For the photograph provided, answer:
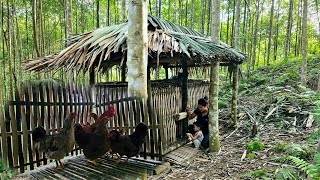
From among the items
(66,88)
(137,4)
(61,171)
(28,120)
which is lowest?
(61,171)

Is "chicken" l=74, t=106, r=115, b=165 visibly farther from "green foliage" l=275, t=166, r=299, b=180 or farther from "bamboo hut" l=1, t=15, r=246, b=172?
"green foliage" l=275, t=166, r=299, b=180

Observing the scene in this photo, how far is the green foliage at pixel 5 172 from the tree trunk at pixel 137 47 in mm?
1763

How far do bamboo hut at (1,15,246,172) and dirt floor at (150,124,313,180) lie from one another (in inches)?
23.2

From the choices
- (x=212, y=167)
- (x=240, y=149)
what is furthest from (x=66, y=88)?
(x=240, y=149)

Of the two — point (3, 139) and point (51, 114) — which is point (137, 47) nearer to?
point (51, 114)

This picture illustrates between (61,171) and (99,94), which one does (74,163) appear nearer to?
(61,171)

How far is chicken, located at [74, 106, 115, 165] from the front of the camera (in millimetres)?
3000

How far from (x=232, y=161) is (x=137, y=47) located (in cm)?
311

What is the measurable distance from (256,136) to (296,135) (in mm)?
852

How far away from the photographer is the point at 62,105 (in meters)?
3.84

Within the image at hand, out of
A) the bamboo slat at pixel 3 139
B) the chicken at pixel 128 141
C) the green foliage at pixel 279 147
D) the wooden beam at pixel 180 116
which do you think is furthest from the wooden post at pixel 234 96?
the bamboo slat at pixel 3 139

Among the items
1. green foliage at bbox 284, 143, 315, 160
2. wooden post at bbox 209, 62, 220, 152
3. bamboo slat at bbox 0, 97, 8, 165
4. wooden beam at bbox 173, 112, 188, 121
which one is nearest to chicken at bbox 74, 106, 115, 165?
bamboo slat at bbox 0, 97, 8, 165

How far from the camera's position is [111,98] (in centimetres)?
435

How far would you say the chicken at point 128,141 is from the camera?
3273 mm
